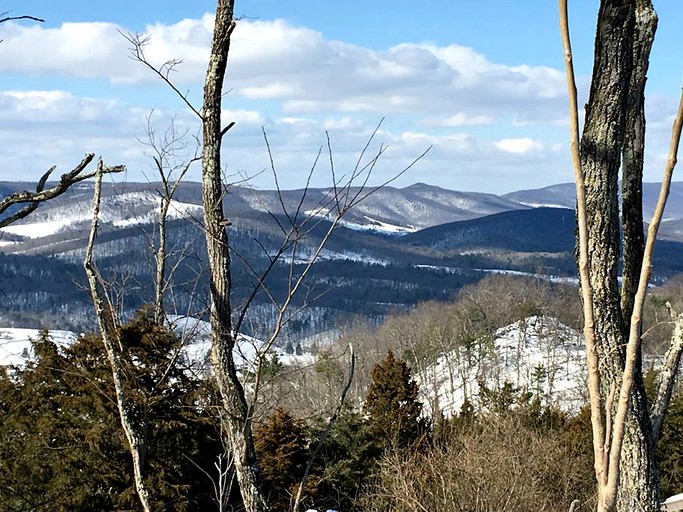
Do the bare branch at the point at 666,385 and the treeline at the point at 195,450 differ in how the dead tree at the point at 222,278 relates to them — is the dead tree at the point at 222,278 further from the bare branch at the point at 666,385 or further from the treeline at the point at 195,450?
the bare branch at the point at 666,385

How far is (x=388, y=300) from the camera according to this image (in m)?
128

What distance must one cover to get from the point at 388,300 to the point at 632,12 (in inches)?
4918

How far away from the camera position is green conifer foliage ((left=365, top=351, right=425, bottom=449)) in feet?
61.8

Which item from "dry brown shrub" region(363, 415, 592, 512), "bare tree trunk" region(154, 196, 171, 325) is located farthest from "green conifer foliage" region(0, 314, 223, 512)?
"dry brown shrub" region(363, 415, 592, 512)

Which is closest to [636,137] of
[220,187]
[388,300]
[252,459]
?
[220,187]

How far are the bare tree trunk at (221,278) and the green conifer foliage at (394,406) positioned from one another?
13.9 metres

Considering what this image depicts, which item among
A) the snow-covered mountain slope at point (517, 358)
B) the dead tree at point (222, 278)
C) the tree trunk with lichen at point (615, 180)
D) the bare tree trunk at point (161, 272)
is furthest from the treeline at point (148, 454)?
the snow-covered mountain slope at point (517, 358)

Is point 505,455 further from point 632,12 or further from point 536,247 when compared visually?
point 536,247

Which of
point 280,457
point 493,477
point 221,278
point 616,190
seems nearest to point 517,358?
point 280,457

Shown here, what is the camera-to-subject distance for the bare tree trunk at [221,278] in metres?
4.84

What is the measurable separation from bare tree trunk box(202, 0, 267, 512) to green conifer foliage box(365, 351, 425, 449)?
1387 cm

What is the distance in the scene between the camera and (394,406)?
19.9 meters

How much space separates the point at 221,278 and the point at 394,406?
51.2ft

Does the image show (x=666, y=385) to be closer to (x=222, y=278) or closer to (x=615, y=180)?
(x=615, y=180)
